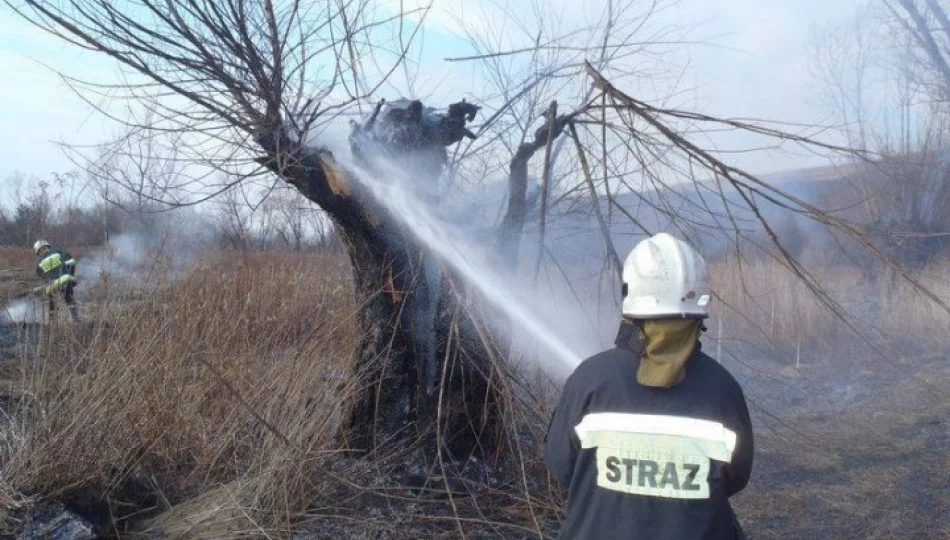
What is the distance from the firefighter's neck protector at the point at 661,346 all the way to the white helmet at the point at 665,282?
3 cm

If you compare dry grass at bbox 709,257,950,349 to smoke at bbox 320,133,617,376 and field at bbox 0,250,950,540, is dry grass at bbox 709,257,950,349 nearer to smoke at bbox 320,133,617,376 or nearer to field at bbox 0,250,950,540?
field at bbox 0,250,950,540

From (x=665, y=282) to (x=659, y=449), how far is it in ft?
1.59

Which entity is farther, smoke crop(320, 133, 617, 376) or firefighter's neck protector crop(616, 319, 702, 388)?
smoke crop(320, 133, 617, 376)

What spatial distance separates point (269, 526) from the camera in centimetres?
502

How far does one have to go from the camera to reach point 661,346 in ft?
8.23

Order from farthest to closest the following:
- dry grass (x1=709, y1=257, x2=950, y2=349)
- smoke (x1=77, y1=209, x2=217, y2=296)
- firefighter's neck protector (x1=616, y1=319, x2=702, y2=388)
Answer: dry grass (x1=709, y1=257, x2=950, y2=349) < smoke (x1=77, y1=209, x2=217, y2=296) < firefighter's neck protector (x1=616, y1=319, x2=702, y2=388)

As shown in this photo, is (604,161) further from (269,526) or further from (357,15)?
(269,526)

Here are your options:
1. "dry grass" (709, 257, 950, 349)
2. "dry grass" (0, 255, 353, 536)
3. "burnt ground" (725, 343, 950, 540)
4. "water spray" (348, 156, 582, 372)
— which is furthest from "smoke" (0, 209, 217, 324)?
"dry grass" (709, 257, 950, 349)

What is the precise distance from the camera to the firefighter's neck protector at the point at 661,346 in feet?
8.09

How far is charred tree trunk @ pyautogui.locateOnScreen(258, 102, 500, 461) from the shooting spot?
5715mm

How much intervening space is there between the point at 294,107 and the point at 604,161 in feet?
6.21

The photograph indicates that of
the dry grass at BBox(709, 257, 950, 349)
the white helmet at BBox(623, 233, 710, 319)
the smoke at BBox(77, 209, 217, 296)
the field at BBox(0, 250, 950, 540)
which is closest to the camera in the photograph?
the white helmet at BBox(623, 233, 710, 319)

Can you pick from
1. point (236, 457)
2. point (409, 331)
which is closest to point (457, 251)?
point (409, 331)

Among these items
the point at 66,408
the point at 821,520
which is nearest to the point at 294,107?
the point at 66,408
